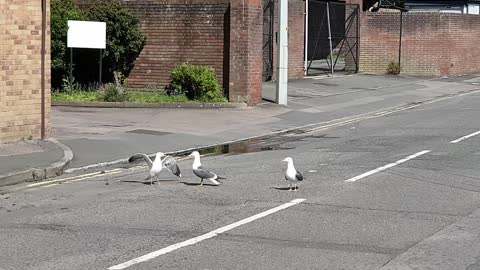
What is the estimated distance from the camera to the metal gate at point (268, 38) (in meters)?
28.1

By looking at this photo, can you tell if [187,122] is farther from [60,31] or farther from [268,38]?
[268,38]

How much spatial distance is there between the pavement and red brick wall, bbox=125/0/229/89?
265 cm

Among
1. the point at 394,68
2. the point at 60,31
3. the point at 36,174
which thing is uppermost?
the point at 60,31

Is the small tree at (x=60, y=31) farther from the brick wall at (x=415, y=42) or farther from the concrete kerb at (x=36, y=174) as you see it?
the brick wall at (x=415, y=42)

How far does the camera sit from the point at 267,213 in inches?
320

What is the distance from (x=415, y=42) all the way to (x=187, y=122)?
2049cm

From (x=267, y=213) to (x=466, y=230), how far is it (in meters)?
2.18

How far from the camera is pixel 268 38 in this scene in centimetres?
2819

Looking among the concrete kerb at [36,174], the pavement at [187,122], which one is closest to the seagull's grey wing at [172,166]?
the concrete kerb at [36,174]

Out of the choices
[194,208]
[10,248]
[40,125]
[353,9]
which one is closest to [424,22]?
[353,9]

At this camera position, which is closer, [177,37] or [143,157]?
[143,157]

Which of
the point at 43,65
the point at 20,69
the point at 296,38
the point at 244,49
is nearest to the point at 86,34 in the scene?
the point at 244,49

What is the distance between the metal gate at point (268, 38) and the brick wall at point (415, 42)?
878cm

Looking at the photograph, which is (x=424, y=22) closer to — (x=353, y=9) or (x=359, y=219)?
(x=353, y=9)
